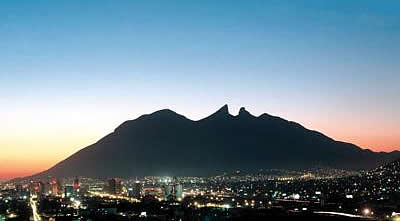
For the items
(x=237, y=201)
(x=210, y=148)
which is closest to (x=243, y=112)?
(x=210, y=148)

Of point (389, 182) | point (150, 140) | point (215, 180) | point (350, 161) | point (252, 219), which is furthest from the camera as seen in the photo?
point (150, 140)

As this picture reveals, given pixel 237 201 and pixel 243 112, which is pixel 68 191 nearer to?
pixel 237 201

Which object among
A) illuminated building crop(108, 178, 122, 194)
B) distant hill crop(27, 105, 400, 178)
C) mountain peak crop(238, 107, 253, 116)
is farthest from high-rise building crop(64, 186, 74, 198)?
mountain peak crop(238, 107, 253, 116)

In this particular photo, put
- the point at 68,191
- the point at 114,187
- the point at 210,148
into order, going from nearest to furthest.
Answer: the point at 114,187, the point at 68,191, the point at 210,148

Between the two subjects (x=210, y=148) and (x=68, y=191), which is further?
(x=210, y=148)

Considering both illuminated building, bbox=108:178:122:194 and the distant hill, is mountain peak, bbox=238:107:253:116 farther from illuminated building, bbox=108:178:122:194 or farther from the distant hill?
illuminated building, bbox=108:178:122:194

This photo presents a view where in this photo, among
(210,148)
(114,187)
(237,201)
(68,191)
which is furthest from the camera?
(210,148)

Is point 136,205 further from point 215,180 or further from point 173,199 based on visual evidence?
point 215,180

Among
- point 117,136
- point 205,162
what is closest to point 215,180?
point 205,162
